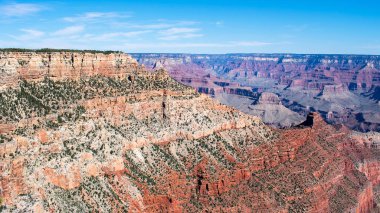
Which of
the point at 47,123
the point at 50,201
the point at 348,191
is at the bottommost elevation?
the point at 348,191

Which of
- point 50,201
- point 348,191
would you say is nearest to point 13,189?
point 50,201

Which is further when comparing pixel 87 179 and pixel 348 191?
pixel 348 191

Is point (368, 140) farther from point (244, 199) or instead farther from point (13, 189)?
point (13, 189)

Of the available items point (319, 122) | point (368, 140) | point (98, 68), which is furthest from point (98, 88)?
point (368, 140)

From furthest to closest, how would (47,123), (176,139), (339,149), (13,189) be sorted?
1. (339,149)
2. (176,139)
3. (47,123)
4. (13,189)

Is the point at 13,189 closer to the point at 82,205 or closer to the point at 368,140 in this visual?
the point at 82,205

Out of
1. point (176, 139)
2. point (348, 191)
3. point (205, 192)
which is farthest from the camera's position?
point (348, 191)

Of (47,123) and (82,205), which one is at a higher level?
(47,123)
